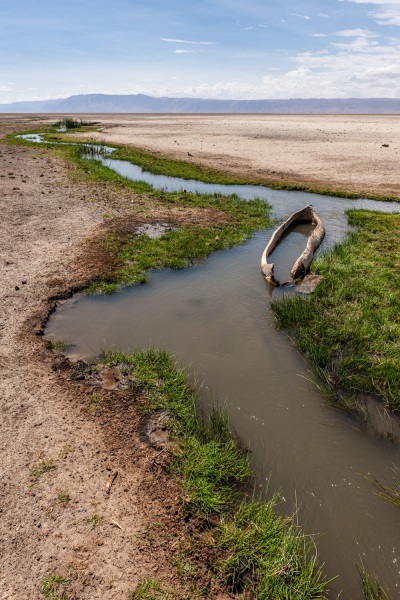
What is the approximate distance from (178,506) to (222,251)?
33.9 feet

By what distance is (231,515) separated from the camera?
491cm

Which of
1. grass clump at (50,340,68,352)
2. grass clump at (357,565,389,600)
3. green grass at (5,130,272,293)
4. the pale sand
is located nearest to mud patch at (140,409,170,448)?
grass clump at (50,340,68,352)

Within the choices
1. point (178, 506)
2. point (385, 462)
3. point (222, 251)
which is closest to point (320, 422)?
point (385, 462)

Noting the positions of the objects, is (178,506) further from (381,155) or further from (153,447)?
(381,155)

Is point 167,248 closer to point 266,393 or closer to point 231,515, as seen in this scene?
point 266,393

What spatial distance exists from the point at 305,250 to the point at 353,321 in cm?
418

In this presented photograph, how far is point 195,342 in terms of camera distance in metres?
8.52

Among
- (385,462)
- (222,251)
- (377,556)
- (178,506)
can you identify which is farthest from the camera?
(222,251)

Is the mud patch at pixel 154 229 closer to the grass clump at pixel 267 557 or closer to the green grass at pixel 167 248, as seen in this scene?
the green grass at pixel 167 248

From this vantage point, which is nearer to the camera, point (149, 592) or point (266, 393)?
point (149, 592)

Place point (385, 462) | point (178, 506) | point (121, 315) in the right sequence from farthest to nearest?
point (121, 315)
point (385, 462)
point (178, 506)

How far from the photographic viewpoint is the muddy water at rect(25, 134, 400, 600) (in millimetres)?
4793

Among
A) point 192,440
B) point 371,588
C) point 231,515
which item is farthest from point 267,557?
point 192,440

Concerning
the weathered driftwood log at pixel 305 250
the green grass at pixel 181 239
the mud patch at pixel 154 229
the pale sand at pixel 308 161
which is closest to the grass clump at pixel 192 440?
the green grass at pixel 181 239
